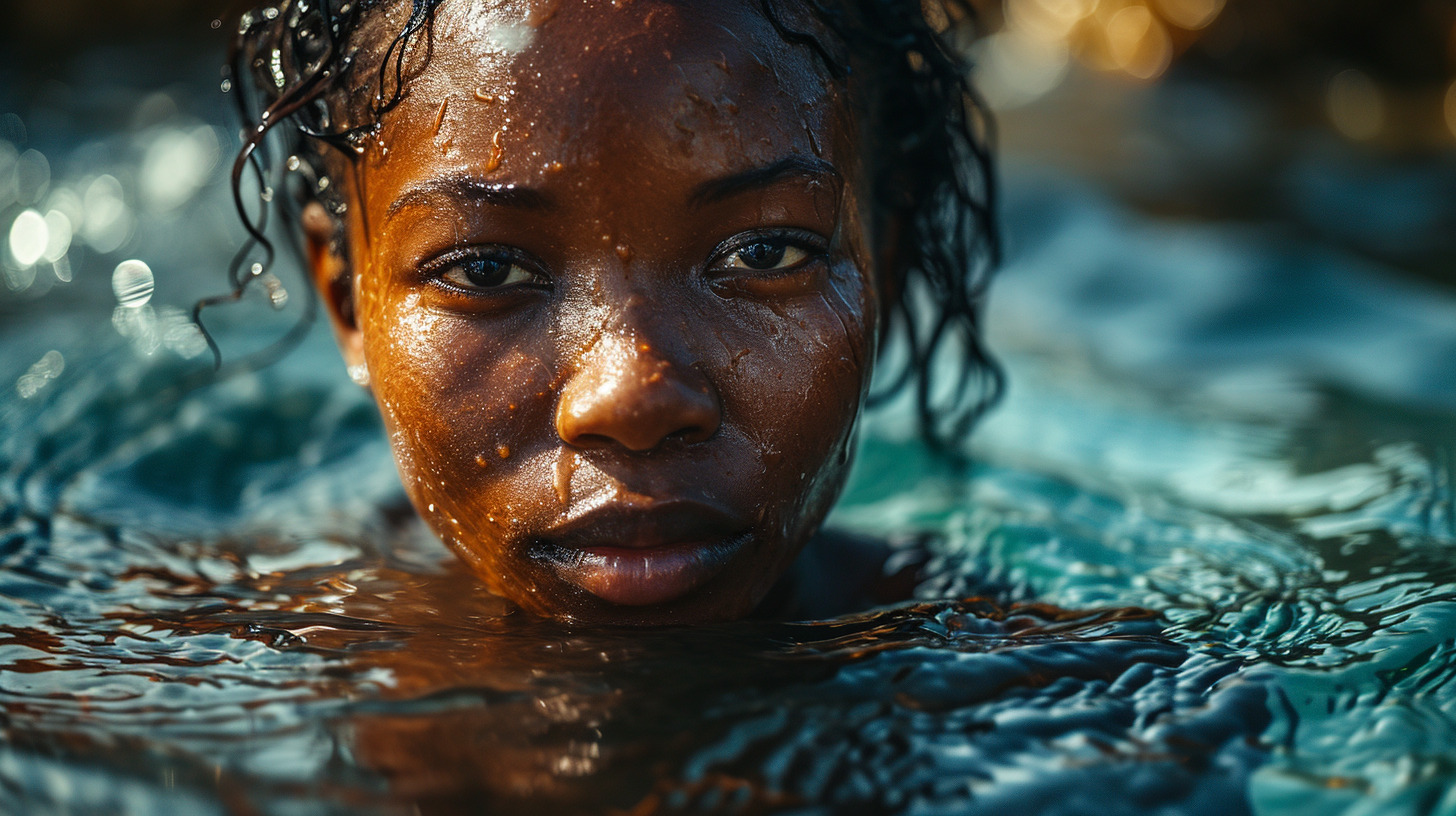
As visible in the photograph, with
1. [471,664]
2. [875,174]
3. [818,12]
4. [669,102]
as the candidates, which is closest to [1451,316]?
[875,174]

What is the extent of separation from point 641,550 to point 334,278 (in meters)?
1.08

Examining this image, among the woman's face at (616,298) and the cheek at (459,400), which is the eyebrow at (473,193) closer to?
the woman's face at (616,298)

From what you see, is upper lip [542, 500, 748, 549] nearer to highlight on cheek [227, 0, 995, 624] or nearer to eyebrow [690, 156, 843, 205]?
highlight on cheek [227, 0, 995, 624]

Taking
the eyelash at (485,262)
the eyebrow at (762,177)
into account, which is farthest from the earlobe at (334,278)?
the eyebrow at (762,177)

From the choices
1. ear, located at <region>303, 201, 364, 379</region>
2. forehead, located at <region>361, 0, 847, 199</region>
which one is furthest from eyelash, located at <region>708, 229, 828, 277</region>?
ear, located at <region>303, 201, 364, 379</region>

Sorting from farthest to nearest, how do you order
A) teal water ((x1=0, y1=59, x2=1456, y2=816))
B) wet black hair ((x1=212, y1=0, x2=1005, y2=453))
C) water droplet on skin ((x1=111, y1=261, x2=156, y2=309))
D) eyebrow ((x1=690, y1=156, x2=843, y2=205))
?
water droplet on skin ((x1=111, y1=261, x2=156, y2=309)) < wet black hair ((x1=212, y1=0, x2=1005, y2=453)) < eyebrow ((x1=690, y1=156, x2=843, y2=205)) < teal water ((x1=0, y1=59, x2=1456, y2=816))

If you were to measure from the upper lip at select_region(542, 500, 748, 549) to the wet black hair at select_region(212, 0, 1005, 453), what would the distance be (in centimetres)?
77

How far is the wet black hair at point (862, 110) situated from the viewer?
2.11m

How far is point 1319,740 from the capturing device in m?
1.79

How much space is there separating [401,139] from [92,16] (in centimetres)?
880

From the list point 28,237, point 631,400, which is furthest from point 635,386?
point 28,237

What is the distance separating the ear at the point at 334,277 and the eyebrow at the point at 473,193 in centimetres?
55

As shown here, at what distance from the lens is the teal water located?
154 cm

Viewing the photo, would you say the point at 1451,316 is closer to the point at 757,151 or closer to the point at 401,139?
the point at 757,151
